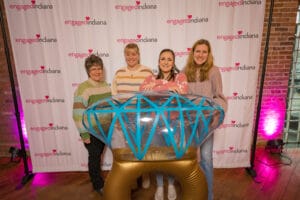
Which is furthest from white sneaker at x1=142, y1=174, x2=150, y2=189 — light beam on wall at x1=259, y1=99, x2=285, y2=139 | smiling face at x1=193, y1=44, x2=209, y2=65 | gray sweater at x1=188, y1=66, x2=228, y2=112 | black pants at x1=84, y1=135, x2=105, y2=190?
light beam on wall at x1=259, y1=99, x2=285, y2=139

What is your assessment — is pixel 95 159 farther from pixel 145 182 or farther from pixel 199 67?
pixel 199 67

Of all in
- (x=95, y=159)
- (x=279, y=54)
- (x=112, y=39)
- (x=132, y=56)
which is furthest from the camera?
(x=279, y=54)

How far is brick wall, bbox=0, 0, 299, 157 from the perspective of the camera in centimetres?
314

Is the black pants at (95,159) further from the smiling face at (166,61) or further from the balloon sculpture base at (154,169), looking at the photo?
the smiling face at (166,61)

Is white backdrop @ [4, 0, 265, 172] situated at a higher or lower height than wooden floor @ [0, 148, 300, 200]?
higher

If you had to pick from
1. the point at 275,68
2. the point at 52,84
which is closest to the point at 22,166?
the point at 52,84

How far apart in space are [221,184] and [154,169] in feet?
5.02

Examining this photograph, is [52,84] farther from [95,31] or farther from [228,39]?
[228,39]

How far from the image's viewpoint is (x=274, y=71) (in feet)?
10.9

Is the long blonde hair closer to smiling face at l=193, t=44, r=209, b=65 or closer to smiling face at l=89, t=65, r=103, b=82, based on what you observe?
smiling face at l=193, t=44, r=209, b=65

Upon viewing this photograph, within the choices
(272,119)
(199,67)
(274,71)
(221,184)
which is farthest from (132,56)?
(272,119)

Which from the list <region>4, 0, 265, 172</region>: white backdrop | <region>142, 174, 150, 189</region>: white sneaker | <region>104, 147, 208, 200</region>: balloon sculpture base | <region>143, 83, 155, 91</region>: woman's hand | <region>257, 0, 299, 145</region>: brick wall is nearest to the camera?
<region>104, 147, 208, 200</region>: balloon sculpture base

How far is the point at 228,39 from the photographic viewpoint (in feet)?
9.16

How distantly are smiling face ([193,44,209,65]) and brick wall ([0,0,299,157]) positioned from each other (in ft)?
4.07
